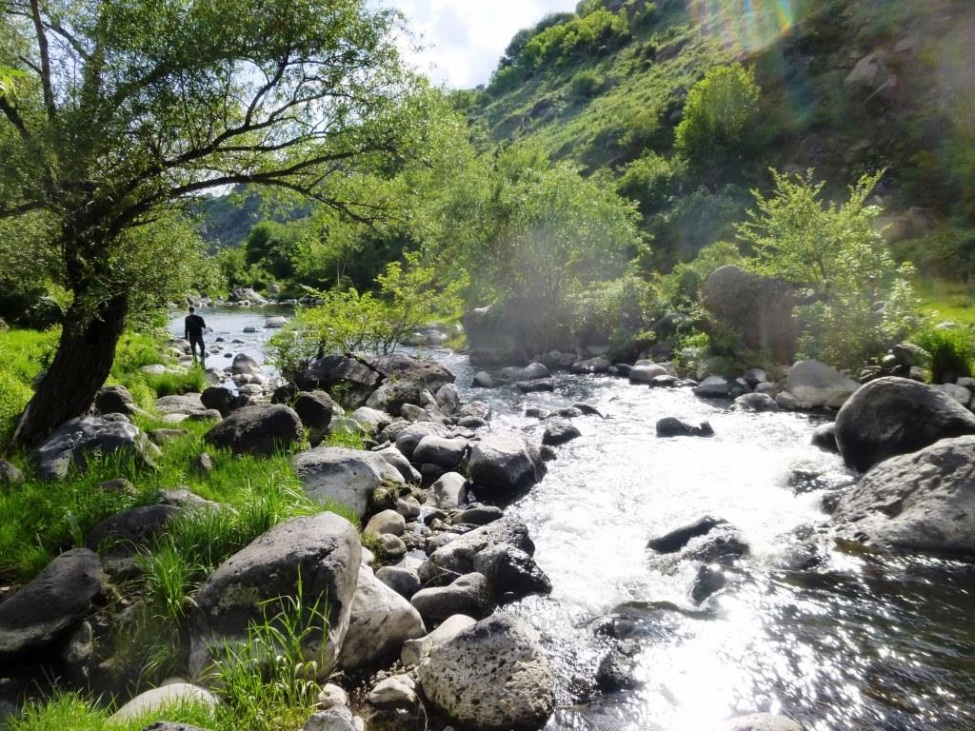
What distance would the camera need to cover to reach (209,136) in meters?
9.59

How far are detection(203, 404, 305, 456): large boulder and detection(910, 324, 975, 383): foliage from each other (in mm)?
15514

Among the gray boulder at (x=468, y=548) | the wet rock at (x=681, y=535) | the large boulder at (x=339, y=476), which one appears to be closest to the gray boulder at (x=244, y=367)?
the large boulder at (x=339, y=476)

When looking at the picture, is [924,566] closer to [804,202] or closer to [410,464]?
[410,464]

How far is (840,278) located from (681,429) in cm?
795

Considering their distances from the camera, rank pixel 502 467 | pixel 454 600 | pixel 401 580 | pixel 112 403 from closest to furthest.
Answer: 1. pixel 454 600
2. pixel 401 580
3. pixel 502 467
4. pixel 112 403

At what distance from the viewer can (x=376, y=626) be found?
6371 millimetres

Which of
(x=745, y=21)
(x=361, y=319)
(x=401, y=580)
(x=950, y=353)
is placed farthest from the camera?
(x=745, y=21)

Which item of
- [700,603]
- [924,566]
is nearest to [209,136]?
[700,603]

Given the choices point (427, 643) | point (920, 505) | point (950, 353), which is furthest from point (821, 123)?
point (427, 643)

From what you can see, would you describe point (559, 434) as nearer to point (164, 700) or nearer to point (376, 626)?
point (376, 626)

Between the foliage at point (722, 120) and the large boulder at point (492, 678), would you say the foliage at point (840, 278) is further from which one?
the foliage at point (722, 120)

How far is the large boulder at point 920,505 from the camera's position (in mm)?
8461

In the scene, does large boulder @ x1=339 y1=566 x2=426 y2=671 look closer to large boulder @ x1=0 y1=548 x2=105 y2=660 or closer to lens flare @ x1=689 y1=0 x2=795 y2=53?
large boulder @ x1=0 y1=548 x2=105 y2=660

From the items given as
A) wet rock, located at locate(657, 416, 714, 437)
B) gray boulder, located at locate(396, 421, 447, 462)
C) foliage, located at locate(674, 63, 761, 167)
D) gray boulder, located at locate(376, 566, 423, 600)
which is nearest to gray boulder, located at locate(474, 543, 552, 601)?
gray boulder, located at locate(376, 566, 423, 600)
